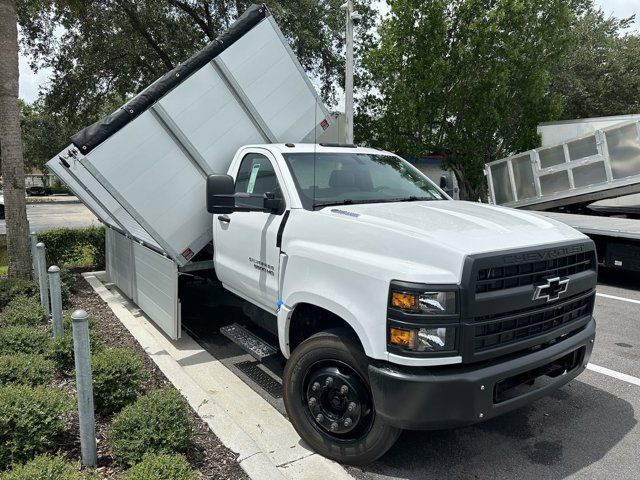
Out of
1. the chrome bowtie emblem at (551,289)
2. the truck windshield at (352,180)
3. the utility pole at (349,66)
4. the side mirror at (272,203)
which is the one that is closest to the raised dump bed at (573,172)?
the utility pole at (349,66)

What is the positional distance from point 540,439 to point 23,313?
16.7 feet

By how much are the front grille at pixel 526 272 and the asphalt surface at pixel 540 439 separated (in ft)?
4.08

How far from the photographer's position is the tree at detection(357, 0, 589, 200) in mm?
14156

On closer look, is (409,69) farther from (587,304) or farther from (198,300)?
(587,304)

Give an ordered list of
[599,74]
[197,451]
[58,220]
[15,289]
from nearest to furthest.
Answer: [197,451], [15,289], [599,74], [58,220]

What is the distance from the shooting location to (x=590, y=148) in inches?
404

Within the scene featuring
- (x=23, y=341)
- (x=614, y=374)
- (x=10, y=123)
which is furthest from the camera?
(x=10, y=123)

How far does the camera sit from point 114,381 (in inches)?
142

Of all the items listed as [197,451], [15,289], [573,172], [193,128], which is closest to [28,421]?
[197,451]

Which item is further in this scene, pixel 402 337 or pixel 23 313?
pixel 23 313

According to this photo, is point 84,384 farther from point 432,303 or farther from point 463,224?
point 463,224

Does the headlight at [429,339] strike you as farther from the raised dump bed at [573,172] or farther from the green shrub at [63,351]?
the raised dump bed at [573,172]

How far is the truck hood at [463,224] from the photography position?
2.76m

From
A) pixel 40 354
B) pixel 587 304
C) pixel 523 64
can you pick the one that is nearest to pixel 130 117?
pixel 40 354
